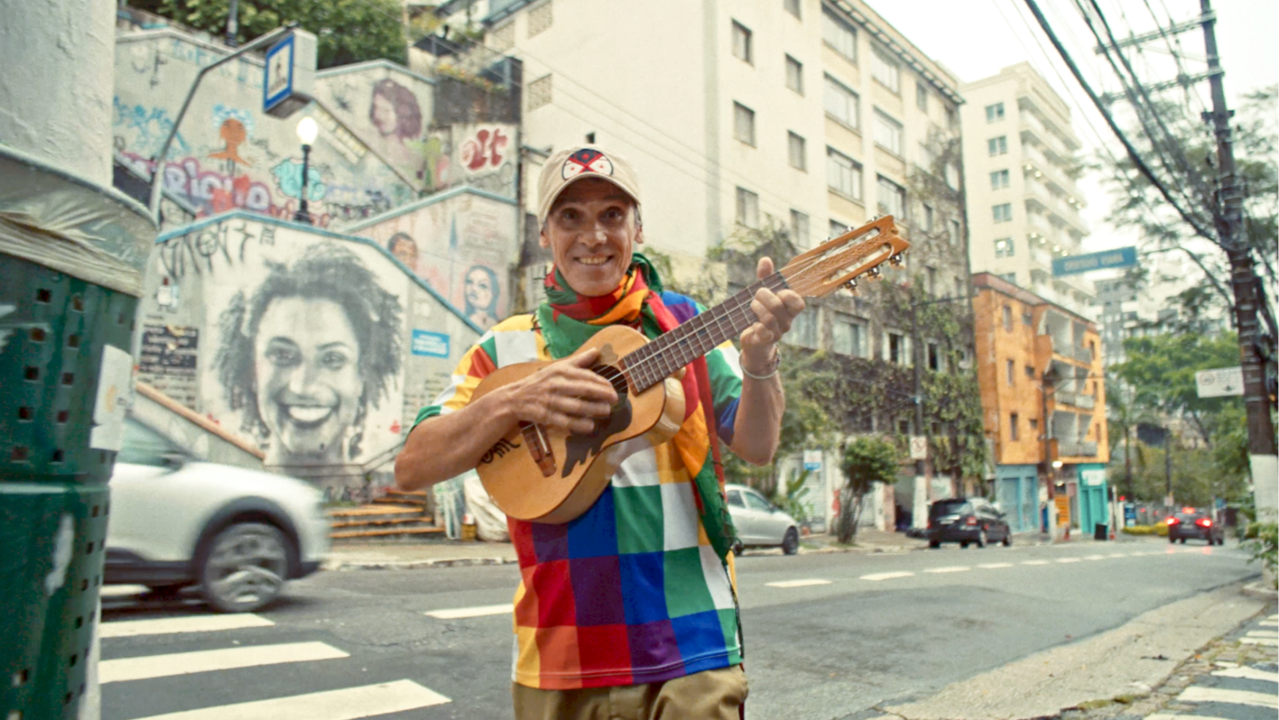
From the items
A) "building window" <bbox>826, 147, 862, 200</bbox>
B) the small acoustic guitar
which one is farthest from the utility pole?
"building window" <bbox>826, 147, 862, 200</bbox>

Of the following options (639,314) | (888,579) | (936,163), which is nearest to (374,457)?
(888,579)

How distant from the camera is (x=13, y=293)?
1205 mm

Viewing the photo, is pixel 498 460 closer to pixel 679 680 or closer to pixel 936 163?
pixel 679 680

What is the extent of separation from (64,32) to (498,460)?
1.10 metres

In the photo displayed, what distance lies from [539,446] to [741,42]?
89.5ft

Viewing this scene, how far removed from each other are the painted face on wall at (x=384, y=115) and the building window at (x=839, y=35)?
15.6 m

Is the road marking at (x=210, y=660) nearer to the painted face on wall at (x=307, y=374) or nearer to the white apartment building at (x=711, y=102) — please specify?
the painted face on wall at (x=307, y=374)

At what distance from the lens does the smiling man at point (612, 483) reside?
5.89ft

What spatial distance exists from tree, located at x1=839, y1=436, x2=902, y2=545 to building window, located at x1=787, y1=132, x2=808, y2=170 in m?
10.2

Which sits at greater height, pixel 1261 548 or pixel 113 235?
pixel 113 235

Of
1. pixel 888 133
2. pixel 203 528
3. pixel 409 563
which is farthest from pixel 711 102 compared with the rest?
pixel 203 528

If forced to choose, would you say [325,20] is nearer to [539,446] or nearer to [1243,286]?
[1243,286]

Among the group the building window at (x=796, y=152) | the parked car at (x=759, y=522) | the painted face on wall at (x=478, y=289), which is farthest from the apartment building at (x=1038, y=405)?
the painted face on wall at (x=478, y=289)

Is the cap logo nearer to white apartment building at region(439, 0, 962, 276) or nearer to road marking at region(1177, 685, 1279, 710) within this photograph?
road marking at region(1177, 685, 1279, 710)
